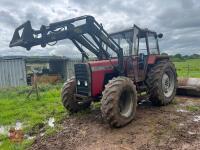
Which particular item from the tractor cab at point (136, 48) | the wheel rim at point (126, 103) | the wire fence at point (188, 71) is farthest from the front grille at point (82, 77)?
the wire fence at point (188, 71)

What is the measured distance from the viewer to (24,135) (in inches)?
266

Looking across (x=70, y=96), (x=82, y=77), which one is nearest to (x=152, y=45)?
(x=82, y=77)

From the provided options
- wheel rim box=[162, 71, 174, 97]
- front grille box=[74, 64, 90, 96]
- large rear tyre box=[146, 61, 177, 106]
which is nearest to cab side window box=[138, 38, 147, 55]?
large rear tyre box=[146, 61, 177, 106]

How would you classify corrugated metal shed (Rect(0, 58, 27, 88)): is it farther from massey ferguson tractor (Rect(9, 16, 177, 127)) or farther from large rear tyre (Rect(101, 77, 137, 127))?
large rear tyre (Rect(101, 77, 137, 127))

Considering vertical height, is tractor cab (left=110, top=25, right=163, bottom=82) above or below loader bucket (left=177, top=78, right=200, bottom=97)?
above

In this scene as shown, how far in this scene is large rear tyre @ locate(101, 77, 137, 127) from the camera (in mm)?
A: 6137

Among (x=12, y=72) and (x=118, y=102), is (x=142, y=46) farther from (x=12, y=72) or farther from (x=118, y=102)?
(x=12, y=72)

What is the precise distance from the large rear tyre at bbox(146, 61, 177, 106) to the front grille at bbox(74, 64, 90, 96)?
2116 millimetres

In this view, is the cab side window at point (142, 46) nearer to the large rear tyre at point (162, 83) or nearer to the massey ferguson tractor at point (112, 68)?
the massey ferguson tractor at point (112, 68)

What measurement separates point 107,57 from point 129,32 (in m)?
1.06

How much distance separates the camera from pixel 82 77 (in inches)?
285

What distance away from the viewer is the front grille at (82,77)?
23.2ft

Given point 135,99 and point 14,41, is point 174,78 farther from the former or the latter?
point 14,41

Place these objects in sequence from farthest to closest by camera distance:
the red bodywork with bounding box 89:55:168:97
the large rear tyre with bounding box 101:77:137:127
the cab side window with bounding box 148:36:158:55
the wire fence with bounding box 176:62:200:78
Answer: the wire fence with bounding box 176:62:200:78
the cab side window with bounding box 148:36:158:55
the red bodywork with bounding box 89:55:168:97
the large rear tyre with bounding box 101:77:137:127
